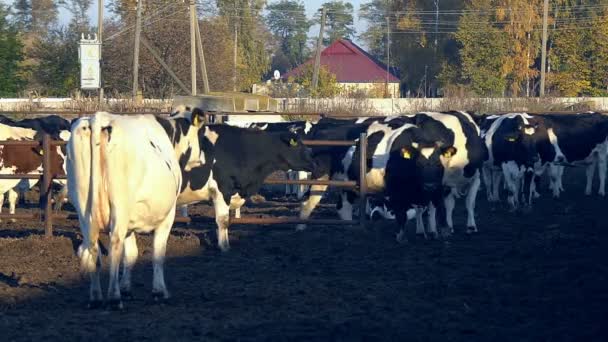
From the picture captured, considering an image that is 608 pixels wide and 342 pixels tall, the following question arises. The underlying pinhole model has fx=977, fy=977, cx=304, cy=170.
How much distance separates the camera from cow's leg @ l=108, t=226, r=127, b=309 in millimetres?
8016

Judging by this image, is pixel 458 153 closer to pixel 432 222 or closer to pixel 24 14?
pixel 432 222

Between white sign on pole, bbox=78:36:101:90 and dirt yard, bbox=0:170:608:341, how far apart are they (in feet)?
72.4

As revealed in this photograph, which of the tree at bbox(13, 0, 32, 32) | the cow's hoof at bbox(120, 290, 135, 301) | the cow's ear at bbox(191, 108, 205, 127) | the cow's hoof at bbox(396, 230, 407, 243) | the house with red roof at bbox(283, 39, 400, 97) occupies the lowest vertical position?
the cow's hoof at bbox(396, 230, 407, 243)

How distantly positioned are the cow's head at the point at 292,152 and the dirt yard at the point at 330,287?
0.97 meters

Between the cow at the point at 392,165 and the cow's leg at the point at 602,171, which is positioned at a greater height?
the cow at the point at 392,165

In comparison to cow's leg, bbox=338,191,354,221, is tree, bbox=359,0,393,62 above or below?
above

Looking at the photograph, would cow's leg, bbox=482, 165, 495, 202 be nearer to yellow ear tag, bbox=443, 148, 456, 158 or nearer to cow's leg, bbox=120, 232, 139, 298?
yellow ear tag, bbox=443, 148, 456, 158

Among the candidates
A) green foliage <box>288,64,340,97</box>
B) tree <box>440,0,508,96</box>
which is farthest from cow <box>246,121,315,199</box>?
tree <box>440,0,508,96</box>

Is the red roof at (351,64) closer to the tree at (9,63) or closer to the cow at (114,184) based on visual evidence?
the tree at (9,63)

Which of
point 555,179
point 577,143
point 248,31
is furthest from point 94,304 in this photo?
point 248,31

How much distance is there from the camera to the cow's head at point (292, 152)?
1280 centimetres

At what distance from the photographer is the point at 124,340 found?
7.07 meters

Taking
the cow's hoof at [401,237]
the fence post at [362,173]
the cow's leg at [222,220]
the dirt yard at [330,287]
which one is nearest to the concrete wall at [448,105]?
the fence post at [362,173]

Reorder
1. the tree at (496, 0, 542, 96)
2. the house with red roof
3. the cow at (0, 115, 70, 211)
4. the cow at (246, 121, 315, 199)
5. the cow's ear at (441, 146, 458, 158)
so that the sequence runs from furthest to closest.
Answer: the house with red roof < the tree at (496, 0, 542, 96) < the cow at (246, 121, 315, 199) < the cow at (0, 115, 70, 211) < the cow's ear at (441, 146, 458, 158)
